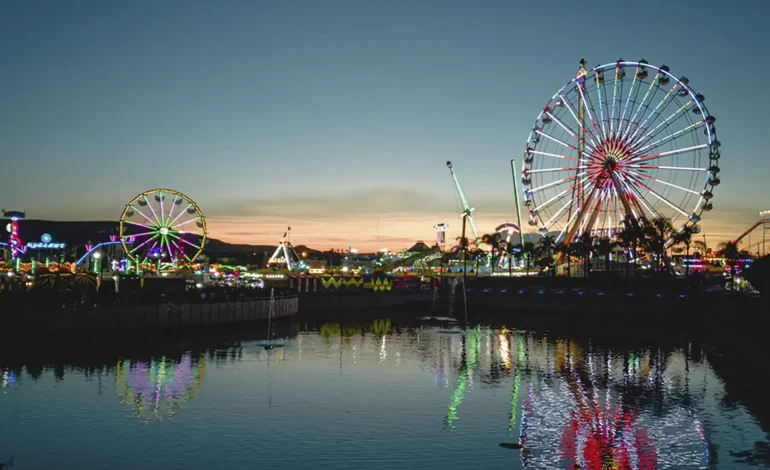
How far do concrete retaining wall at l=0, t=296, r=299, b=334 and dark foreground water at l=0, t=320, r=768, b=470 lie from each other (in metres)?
7.32

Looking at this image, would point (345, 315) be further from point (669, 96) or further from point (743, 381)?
point (743, 381)

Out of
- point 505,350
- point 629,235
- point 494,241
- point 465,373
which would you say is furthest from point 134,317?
point 494,241

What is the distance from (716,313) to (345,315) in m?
40.2

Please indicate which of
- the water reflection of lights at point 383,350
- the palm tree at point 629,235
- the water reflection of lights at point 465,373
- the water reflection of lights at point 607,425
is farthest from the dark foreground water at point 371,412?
the palm tree at point 629,235

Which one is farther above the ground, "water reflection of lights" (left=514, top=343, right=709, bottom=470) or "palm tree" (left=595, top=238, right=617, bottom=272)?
"palm tree" (left=595, top=238, right=617, bottom=272)

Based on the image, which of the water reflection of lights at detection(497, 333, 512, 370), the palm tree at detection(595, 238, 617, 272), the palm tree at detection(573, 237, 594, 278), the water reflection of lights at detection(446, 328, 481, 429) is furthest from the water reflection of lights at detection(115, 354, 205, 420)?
the palm tree at detection(595, 238, 617, 272)

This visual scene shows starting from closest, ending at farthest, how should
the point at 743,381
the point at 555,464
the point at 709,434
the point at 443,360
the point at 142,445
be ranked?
the point at 555,464 → the point at 142,445 → the point at 709,434 → the point at 743,381 → the point at 443,360

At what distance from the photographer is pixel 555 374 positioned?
146ft

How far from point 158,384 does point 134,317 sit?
74.5ft

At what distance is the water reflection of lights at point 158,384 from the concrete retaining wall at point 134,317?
11.5 meters

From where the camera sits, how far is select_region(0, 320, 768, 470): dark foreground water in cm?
2569

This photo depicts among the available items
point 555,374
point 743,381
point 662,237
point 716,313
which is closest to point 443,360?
point 555,374

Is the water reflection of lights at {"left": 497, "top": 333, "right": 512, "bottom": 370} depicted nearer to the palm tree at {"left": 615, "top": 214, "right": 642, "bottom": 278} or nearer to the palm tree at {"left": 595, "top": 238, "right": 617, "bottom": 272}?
the palm tree at {"left": 615, "top": 214, "right": 642, "bottom": 278}

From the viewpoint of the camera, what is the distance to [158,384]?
3928cm
